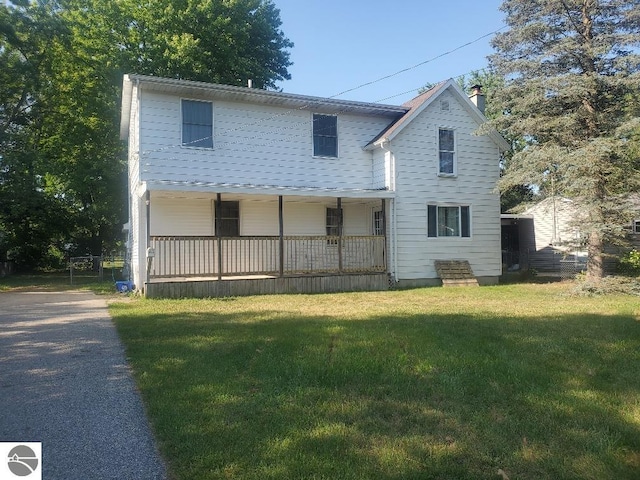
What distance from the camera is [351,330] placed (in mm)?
7344

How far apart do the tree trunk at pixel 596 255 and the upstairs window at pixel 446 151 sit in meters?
4.68

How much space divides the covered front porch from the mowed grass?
4.30 m

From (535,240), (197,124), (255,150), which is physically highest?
(197,124)

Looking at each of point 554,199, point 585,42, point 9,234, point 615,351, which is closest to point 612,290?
point 554,199

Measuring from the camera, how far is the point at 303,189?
1336 cm

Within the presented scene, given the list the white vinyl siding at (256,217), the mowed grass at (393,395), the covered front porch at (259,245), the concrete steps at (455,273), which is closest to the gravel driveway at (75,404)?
the mowed grass at (393,395)

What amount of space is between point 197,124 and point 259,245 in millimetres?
3945

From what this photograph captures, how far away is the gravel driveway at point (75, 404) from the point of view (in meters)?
3.21

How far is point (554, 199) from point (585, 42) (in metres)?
4.52

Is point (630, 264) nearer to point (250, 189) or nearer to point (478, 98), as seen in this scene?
point (478, 98)

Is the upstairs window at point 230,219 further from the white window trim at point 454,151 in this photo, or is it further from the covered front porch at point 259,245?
the white window trim at point 454,151

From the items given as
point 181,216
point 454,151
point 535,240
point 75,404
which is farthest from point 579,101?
point 75,404

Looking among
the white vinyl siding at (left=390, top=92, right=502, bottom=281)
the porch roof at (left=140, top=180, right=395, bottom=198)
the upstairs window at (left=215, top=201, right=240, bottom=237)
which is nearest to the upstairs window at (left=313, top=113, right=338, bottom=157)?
the white vinyl siding at (left=390, top=92, right=502, bottom=281)

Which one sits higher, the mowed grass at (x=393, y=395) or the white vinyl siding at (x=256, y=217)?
the white vinyl siding at (x=256, y=217)
